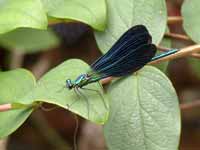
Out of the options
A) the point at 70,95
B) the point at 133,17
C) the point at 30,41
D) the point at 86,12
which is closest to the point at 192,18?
the point at 133,17

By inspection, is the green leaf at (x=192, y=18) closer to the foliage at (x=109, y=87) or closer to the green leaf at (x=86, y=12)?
the foliage at (x=109, y=87)

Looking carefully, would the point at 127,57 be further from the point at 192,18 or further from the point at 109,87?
the point at 192,18

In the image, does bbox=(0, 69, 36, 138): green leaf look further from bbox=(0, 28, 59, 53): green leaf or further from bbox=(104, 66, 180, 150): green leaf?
bbox=(0, 28, 59, 53): green leaf

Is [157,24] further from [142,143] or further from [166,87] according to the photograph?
[142,143]

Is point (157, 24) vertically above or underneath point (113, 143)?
above

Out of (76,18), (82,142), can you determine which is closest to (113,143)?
(76,18)

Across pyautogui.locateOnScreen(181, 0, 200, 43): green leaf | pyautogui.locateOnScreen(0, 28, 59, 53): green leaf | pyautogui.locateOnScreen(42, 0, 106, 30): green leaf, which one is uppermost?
pyautogui.locateOnScreen(42, 0, 106, 30): green leaf

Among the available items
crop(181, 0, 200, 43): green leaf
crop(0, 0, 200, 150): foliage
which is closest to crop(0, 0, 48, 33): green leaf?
crop(0, 0, 200, 150): foliage
